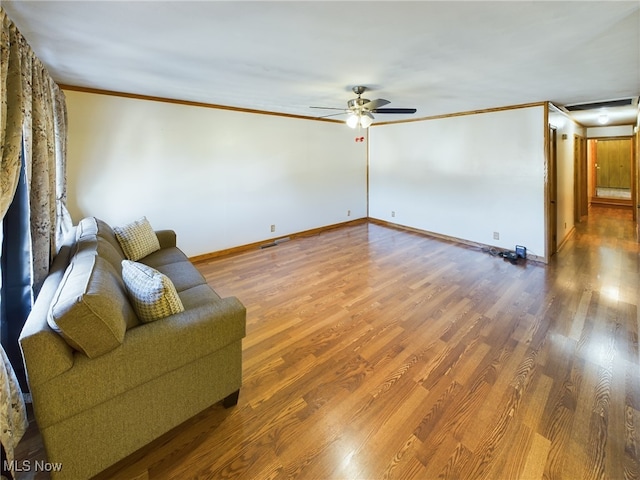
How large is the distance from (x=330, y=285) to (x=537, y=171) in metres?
3.40

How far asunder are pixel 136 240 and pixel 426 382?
2.99m

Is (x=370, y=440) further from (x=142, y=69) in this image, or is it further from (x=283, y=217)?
(x=283, y=217)

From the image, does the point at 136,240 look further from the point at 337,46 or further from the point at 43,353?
the point at 337,46

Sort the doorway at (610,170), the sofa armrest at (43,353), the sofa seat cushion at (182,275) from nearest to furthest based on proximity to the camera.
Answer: the sofa armrest at (43,353)
the sofa seat cushion at (182,275)
the doorway at (610,170)

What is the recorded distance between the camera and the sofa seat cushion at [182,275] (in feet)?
8.24

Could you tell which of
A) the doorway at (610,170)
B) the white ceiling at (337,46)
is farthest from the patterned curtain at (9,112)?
the doorway at (610,170)

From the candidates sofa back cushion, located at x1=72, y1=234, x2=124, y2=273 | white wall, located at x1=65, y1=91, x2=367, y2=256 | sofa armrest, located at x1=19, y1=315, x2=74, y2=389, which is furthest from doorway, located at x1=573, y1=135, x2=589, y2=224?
sofa armrest, located at x1=19, y1=315, x2=74, y2=389

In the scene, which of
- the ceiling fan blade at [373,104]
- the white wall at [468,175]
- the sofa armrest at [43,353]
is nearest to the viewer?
the sofa armrest at [43,353]

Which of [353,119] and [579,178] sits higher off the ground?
[353,119]

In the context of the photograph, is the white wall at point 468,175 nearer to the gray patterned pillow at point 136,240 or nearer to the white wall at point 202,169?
the white wall at point 202,169

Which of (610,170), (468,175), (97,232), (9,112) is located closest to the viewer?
(9,112)

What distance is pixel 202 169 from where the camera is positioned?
4.51 meters

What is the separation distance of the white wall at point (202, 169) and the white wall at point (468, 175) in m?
1.13

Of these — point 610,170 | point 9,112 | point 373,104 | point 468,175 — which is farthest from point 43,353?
point 610,170
